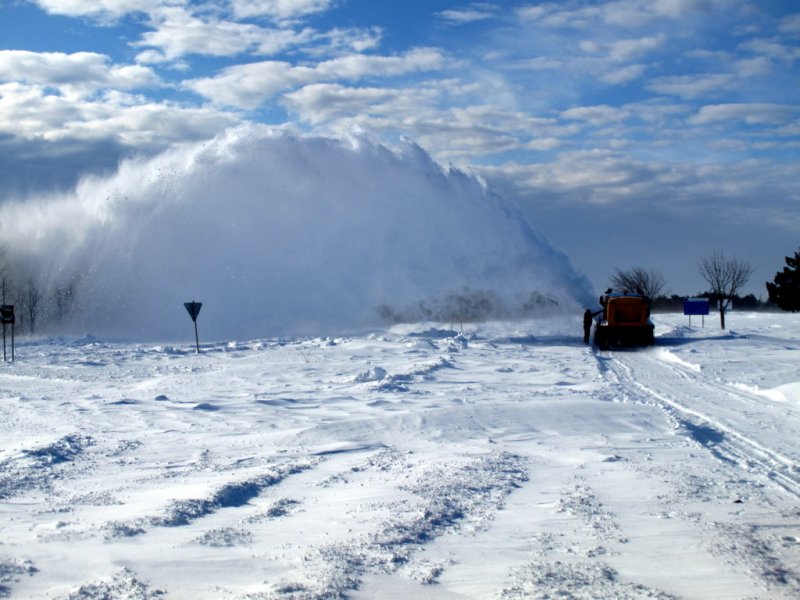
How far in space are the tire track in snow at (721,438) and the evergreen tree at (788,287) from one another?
4918cm

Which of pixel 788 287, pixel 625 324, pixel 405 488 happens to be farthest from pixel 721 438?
pixel 788 287

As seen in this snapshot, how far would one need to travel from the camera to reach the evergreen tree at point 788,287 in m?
59.5

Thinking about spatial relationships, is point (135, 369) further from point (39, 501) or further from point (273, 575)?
point (273, 575)

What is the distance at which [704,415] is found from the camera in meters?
11.2

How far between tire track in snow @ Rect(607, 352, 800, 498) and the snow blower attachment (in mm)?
9233

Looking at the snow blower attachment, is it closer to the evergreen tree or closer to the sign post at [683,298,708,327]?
the sign post at [683,298,708,327]

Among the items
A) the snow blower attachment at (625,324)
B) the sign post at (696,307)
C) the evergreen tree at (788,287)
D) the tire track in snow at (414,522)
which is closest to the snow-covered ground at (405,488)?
the tire track in snow at (414,522)

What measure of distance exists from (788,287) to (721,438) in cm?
5708

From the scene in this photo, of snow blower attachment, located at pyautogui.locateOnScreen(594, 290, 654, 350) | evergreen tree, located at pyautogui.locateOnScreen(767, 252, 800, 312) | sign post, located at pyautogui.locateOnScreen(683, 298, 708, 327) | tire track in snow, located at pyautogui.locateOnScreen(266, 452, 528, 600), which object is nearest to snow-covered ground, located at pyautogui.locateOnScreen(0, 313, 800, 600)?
tire track in snow, located at pyautogui.locateOnScreen(266, 452, 528, 600)

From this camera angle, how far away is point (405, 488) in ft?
22.2

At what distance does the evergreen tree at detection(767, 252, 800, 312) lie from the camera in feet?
195

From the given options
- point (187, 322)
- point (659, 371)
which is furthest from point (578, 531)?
point (187, 322)

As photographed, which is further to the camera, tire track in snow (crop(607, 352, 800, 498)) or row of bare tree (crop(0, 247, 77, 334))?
row of bare tree (crop(0, 247, 77, 334))

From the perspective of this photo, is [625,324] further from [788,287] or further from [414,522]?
[788,287]
